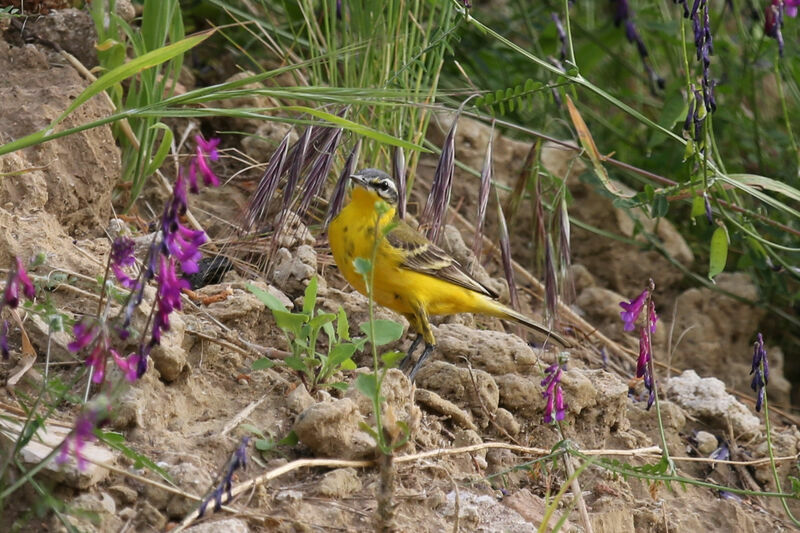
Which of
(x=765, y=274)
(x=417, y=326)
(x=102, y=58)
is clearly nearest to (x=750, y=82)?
(x=765, y=274)

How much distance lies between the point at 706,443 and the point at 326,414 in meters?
2.35

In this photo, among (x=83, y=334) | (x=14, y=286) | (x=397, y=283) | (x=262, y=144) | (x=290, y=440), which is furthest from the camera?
(x=262, y=144)

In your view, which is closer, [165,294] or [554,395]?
[165,294]

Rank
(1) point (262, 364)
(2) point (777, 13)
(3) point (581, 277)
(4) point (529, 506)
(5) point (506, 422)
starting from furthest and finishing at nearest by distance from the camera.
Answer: (3) point (581, 277), (2) point (777, 13), (5) point (506, 422), (4) point (529, 506), (1) point (262, 364)

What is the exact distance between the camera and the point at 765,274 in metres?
6.00

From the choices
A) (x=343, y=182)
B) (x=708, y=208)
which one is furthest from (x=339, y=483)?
(x=708, y=208)

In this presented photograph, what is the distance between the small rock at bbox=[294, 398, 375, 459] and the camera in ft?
10.8

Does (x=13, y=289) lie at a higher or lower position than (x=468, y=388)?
higher

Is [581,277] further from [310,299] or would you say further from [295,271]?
[310,299]

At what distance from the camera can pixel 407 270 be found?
4.84m

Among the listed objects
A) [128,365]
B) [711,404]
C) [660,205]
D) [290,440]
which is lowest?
[711,404]

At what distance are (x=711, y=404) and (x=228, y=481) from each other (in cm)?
303

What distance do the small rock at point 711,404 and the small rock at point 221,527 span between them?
2851 millimetres

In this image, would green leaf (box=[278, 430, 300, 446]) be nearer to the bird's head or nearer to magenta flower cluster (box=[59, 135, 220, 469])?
magenta flower cluster (box=[59, 135, 220, 469])
